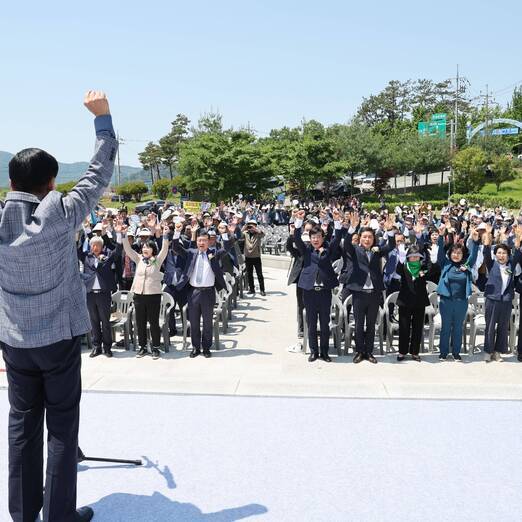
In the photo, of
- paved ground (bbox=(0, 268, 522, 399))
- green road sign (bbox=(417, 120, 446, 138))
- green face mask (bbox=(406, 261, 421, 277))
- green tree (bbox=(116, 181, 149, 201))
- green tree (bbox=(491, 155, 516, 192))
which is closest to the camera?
paved ground (bbox=(0, 268, 522, 399))

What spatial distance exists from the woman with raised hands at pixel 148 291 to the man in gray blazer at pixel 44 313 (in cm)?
462

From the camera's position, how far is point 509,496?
A: 13.0 feet

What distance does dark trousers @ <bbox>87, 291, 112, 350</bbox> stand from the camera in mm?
8148

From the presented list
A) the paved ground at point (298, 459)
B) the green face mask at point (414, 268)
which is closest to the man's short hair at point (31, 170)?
the paved ground at point (298, 459)

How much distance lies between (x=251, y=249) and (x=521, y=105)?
7288 centimetres

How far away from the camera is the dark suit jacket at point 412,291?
765 cm

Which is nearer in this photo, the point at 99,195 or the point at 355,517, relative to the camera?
the point at 99,195

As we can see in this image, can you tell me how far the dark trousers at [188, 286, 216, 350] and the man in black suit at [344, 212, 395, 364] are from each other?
201 centimetres

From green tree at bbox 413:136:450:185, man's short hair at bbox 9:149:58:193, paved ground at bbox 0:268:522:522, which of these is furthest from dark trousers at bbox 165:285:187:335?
green tree at bbox 413:136:450:185

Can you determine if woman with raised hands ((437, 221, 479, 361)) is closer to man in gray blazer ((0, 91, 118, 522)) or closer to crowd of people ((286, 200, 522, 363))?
crowd of people ((286, 200, 522, 363))

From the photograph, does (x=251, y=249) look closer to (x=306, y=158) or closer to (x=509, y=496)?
(x=509, y=496)

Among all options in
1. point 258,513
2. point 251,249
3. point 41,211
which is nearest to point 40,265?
point 41,211

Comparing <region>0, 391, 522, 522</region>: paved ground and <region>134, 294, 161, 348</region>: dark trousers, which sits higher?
<region>134, 294, 161, 348</region>: dark trousers

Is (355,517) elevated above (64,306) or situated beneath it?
situated beneath
